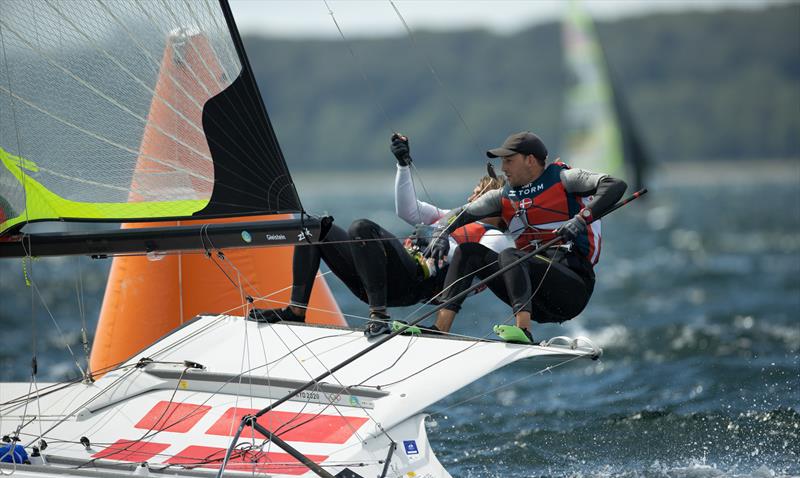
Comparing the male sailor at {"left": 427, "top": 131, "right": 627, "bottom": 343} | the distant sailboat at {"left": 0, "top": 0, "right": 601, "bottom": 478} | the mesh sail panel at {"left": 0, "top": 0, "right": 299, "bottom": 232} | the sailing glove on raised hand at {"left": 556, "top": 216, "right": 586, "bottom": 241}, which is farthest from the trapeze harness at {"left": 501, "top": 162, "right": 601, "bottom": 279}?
the mesh sail panel at {"left": 0, "top": 0, "right": 299, "bottom": 232}

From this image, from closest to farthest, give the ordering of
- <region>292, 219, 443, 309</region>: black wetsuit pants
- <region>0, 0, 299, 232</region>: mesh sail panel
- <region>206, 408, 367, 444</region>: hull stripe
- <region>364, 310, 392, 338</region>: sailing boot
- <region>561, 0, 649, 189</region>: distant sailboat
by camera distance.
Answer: <region>206, 408, 367, 444</region>: hull stripe → <region>0, 0, 299, 232</region>: mesh sail panel → <region>364, 310, 392, 338</region>: sailing boot → <region>292, 219, 443, 309</region>: black wetsuit pants → <region>561, 0, 649, 189</region>: distant sailboat

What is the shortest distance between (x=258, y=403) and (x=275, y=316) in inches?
20.0

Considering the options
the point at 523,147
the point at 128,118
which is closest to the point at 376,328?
the point at 523,147

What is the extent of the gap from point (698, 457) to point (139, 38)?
9.57ft

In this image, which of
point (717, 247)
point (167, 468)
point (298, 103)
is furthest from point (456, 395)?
point (298, 103)

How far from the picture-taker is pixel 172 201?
421 cm

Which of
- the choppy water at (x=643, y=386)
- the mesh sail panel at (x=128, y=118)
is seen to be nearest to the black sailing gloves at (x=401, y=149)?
the mesh sail panel at (x=128, y=118)

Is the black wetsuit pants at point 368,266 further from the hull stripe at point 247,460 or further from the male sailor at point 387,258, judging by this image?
the hull stripe at point 247,460

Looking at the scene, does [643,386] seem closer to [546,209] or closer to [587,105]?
[546,209]

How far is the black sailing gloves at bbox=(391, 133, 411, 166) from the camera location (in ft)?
14.5

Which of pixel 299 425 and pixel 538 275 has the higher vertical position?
pixel 538 275

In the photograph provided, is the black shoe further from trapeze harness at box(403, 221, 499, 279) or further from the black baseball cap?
the black baseball cap

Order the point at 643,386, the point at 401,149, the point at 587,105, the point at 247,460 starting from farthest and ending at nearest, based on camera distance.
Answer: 1. the point at 587,105
2. the point at 643,386
3. the point at 401,149
4. the point at 247,460

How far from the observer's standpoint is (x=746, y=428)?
525 centimetres
